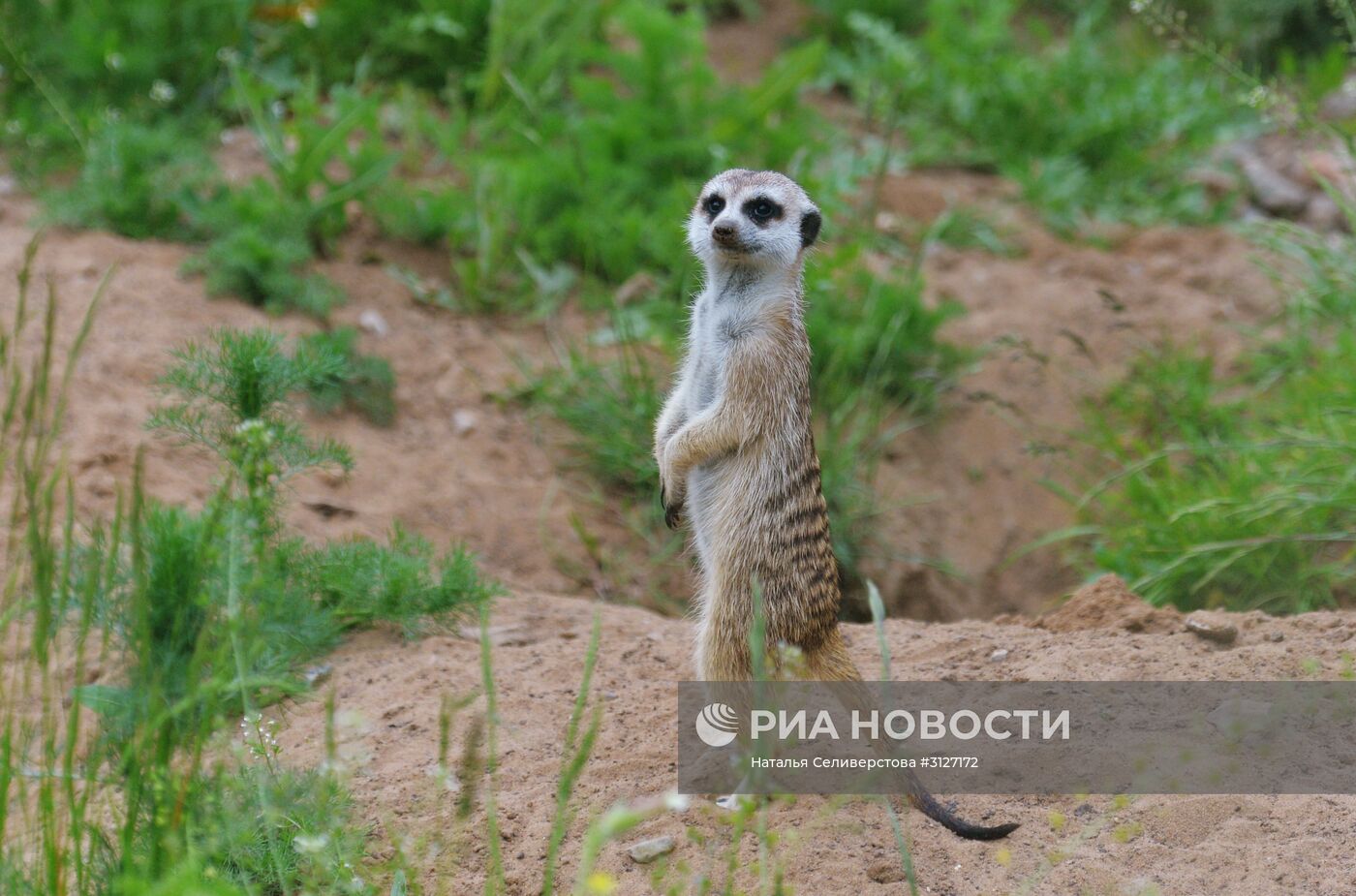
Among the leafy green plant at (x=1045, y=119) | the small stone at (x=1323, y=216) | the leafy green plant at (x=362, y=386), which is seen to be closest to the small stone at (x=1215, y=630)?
the leafy green plant at (x=362, y=386)

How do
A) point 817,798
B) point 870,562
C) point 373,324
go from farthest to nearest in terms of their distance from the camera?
point 373,324
point 870,562
point 817,798

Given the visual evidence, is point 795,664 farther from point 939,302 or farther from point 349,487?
point 939,302

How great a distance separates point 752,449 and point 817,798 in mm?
700

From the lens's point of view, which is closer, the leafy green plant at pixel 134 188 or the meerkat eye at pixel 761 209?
the meerkat eye at pixel 761 209

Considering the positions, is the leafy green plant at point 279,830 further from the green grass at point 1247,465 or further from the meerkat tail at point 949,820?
the green grass at point 1247,465

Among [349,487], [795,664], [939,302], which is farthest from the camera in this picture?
[939,302]

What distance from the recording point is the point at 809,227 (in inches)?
121

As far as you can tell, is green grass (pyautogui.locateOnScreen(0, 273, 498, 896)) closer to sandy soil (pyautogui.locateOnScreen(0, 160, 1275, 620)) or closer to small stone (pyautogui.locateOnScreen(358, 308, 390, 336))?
sandy soil (pyautogui.locateOnScreen(0, 160, 1275, 620))

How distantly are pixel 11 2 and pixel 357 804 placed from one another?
4144 mm

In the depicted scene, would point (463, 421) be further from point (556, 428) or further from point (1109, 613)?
point (1109, 613)

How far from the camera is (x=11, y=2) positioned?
5.16 m

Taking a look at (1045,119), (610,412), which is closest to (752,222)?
(610,412)

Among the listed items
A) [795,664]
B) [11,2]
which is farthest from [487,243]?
[795,664]

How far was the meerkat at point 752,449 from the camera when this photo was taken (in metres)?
2.57
